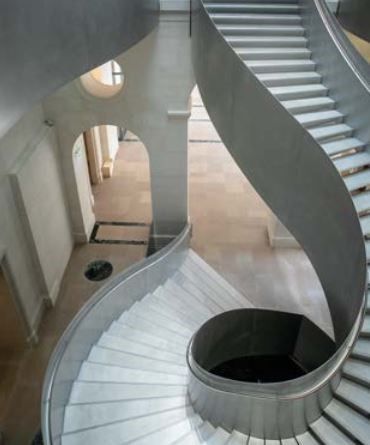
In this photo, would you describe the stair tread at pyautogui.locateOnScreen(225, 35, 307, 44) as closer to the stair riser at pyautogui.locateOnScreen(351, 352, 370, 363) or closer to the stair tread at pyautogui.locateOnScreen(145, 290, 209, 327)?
the stair tread at pyautogui.locateOnScreen(145, 290, 209, 327)

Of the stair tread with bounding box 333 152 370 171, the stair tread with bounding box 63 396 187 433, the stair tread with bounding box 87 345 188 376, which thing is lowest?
the stair tread with bounding box 87 345 188 376

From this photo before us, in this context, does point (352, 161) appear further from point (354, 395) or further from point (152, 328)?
point (152, 328)

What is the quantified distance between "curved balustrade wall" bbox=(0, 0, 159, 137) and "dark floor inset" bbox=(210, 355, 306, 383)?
589 cm

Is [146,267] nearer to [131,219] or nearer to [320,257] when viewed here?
[320,257]

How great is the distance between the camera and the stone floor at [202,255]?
22.1 ft

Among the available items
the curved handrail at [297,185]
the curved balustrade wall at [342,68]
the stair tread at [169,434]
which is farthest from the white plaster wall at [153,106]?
the stair tread at [169,434]

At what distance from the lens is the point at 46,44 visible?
2.78m

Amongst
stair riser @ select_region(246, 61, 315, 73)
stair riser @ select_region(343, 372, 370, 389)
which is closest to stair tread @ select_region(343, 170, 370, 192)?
stair riser @ select_region(246, 61, 315, 73)

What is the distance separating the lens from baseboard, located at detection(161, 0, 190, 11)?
22.9 feet

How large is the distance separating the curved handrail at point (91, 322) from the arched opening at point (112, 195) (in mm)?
2012

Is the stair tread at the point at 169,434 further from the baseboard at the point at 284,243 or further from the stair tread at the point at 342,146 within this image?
the baseboard at the point at 284,243

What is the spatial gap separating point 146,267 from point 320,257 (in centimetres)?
310

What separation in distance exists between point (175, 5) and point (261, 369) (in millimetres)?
6944

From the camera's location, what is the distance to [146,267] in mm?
6906
